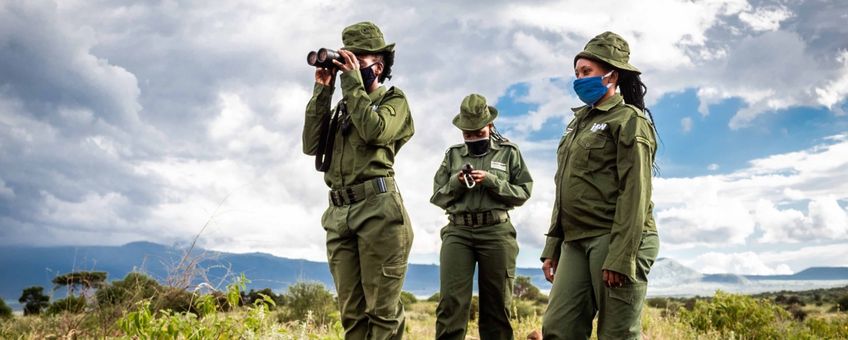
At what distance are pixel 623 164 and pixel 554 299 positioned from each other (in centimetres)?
83

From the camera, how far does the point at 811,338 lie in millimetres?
8664

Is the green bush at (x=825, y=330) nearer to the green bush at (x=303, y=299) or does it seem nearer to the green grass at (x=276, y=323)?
the green grass at (x=276, y=323)

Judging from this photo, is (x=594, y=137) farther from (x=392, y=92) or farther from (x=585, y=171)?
(x=392, y=92)

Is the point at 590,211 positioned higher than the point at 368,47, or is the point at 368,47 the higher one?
the point at 368,47

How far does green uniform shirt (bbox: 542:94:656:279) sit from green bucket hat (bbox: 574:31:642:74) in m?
0.20

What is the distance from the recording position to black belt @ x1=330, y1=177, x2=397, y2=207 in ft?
13.5

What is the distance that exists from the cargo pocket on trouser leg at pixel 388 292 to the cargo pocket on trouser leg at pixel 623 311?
1167 mm

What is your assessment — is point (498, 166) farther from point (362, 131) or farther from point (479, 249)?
point (362, 131)

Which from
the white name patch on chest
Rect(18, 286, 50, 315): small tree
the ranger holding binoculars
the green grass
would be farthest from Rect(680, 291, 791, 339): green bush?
Rect(18, 286, 50, 315): small tree

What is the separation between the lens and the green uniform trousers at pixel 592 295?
374 centimetres

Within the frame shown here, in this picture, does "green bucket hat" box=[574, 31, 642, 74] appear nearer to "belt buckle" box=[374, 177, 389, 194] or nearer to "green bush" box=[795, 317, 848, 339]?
"belt buckle" box=[374, 177, 389, 194]

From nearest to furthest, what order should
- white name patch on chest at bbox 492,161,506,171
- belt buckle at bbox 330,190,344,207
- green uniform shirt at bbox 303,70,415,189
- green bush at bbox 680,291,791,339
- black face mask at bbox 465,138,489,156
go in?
green uniform shirt at bbox 303,70,415,189, belt buckle at bbox 330,190,344,207, white name patch on chest at bbox 492,161,506,171, black face mask at bbox 465,138,489,156, green bush at bbox 680,291,791,339

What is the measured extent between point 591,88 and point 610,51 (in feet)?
0.76

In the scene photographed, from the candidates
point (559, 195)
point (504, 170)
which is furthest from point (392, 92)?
point (504, 170)
